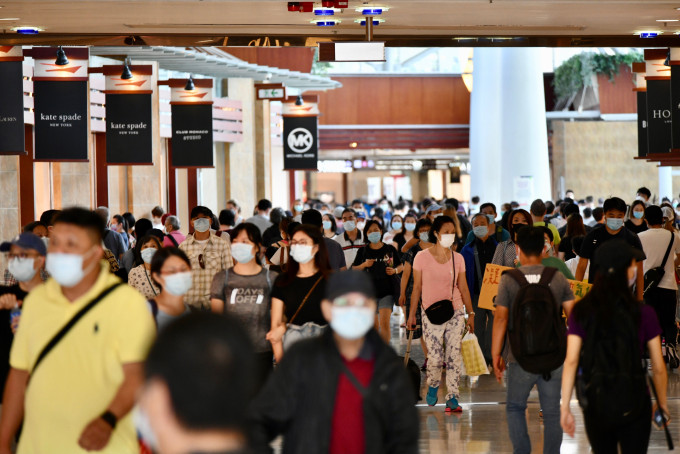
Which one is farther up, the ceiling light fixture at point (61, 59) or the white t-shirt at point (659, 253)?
the ceiling light fixture at point (61, 59)

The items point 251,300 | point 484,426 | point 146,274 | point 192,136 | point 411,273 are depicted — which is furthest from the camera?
point 192,136

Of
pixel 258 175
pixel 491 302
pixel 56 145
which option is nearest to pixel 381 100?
pixel 258 175

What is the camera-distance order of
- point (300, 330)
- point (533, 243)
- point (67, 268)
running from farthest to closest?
point (300, 330), point (533, 243), point (67, 268)

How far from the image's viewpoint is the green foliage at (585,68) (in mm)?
34719

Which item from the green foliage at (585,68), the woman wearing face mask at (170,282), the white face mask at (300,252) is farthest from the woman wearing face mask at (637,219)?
the green foliage at (585,68)

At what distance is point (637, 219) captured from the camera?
12422 millimetres

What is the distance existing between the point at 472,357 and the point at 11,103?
21.5 feet

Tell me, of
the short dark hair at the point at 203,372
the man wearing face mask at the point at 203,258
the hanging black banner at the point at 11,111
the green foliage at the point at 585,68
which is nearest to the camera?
the short dark hair at the point at 203,372

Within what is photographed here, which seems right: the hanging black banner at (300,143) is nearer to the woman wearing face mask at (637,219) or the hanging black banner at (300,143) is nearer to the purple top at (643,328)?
the woman wearing face mask at (637,219)

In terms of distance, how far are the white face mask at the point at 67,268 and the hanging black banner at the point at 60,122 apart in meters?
10.1

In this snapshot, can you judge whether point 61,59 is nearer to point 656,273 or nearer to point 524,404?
point 656,273

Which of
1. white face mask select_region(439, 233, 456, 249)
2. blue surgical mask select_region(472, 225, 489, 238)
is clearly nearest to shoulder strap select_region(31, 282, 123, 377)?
white face mask select_region(439, 233, 456, 249)

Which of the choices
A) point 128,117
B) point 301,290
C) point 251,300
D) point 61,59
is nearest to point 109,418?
point 301,290

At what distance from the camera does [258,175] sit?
29.4m
